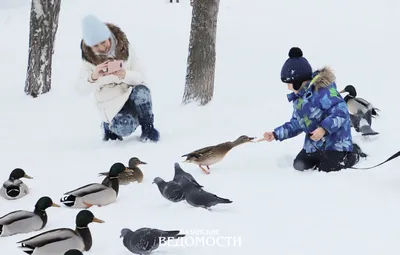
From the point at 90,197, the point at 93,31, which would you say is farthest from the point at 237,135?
the point at 90,197

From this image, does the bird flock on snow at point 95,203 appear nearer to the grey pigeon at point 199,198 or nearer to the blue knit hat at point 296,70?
the grey pigeon at point 199,198

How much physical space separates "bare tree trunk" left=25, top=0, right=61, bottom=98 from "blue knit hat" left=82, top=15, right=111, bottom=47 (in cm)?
412

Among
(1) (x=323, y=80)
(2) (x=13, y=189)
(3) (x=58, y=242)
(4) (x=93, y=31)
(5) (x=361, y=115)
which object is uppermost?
(4) (x=93, y=31)

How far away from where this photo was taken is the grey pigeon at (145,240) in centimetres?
331

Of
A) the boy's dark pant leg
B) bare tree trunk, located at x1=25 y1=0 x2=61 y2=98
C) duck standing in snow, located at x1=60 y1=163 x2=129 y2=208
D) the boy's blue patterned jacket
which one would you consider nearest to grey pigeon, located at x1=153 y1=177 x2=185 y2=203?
duck standing in snow, located at x1=60 y1=163 x2=129 y2=208

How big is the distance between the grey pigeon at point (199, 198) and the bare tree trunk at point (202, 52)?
4.36m

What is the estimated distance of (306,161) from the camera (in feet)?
16.7

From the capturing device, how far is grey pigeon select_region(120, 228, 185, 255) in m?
3.31

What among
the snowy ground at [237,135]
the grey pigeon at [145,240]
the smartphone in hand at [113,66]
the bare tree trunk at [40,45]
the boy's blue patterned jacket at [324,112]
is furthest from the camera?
the bare tree trunk at [40,45]

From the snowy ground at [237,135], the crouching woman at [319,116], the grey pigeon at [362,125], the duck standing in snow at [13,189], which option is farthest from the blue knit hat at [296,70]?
Result: the duck standing in snow at [13,189]

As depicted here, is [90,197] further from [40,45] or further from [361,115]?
[40,45]

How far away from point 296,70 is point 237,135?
1.81m

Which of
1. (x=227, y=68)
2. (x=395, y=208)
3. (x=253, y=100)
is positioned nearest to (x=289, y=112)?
(x=253, y=100)

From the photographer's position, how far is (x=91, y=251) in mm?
3584
